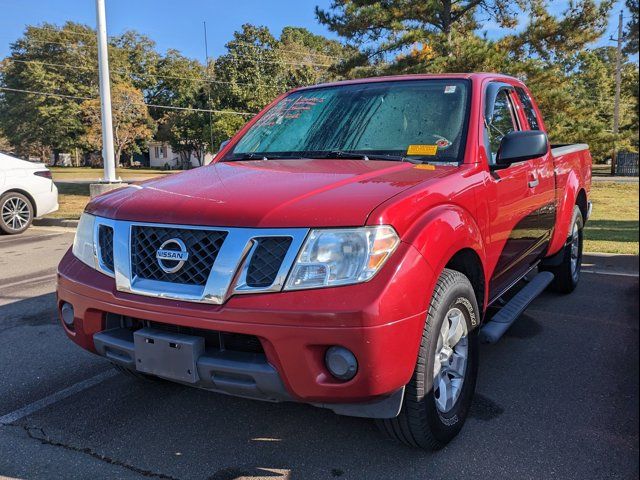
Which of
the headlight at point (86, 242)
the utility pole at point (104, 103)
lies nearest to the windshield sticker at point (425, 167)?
the headlight at point (86, 242)

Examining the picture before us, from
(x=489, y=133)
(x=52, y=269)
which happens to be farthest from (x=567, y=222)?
(x=52, y=269)

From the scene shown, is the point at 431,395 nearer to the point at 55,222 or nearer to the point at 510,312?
the point at 510,312

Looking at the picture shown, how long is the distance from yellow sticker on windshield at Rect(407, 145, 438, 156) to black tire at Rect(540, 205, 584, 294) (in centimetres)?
261

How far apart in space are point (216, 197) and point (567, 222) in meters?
3.70

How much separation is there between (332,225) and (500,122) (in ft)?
7.11

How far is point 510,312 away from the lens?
3.57 metres

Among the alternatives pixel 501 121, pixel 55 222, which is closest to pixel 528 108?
pixel 501 121

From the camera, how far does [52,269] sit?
722 cm

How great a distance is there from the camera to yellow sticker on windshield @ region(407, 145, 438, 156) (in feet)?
10.6

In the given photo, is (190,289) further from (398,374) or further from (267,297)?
(398,374)

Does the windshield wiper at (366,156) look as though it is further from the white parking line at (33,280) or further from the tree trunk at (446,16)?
the tree trunk at (446,16)

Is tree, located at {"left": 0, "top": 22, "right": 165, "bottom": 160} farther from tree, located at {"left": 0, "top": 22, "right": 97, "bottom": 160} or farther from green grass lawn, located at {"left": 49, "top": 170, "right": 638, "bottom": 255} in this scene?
green grass lawn, located at {"left": 49, "top": 170, "right": 638, "bottom": 255}

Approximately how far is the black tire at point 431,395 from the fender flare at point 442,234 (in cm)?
13

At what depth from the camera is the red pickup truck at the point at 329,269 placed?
221 centimetres
